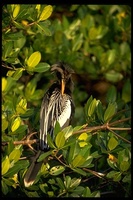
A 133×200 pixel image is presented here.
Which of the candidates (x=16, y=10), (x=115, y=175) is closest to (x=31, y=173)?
(x=115, y=175)

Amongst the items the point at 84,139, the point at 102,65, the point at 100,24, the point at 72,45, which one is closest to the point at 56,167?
the point at 84,139

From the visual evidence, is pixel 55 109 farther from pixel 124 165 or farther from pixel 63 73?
pixel 124 165

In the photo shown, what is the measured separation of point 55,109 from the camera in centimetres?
359

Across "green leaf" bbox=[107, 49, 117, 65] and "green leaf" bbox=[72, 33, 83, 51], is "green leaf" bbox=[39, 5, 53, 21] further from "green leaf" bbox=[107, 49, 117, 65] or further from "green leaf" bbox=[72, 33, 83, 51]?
"green leaf" bbox=[107, 49, 117, 65]

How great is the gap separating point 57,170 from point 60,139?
264 mm

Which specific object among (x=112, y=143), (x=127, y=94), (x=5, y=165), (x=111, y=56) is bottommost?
(x=5, y=165)

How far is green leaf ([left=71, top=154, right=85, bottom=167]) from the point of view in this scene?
10.2 feet

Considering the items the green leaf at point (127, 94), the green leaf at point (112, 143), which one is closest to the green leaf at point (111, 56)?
the green leaf at point (127, 94)

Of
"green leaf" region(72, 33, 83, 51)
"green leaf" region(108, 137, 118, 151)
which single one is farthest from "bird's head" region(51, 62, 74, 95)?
"green leaf" region(72, 33, 83, 51)

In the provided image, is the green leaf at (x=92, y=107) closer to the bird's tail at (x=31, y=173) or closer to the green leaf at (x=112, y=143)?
the green leaf at (x=112, y=143)

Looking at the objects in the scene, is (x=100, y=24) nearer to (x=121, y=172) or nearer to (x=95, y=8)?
(x=95, y=8)

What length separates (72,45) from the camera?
4.87 m

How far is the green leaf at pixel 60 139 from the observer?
3.02 meters

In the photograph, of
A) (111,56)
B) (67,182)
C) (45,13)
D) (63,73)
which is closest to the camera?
(67,182)
